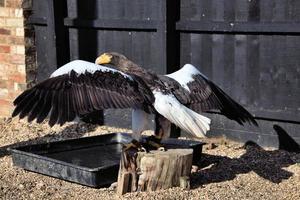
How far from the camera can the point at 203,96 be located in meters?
4.86

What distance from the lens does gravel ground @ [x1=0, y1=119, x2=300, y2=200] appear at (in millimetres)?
4648

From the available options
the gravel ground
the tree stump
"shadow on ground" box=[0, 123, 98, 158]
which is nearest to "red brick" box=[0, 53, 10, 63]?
"shadow on ground" box=[0, 123, 98, 158]

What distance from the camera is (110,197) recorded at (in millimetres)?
4574

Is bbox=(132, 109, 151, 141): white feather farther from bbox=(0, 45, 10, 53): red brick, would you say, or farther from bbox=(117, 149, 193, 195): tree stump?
bbox=(0, 45, 10, 53): red brick

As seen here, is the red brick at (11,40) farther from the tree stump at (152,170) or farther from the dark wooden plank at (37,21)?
the tree stump at (152,170)

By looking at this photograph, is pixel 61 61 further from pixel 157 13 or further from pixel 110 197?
pixel 110 197

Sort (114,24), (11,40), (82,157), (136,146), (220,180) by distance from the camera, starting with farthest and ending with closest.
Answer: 1. (11,40)
2. (114,24)
3. (82,157)
4. (220,180)
5. (136,146)

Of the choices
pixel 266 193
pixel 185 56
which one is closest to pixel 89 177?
→ pixel 266 193

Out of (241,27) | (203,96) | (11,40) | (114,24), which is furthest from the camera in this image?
(11,40)

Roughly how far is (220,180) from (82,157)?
124 cm

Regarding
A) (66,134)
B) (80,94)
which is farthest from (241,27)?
(66,134)

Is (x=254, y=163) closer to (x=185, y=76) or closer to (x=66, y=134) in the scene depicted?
(x=185, y=76)

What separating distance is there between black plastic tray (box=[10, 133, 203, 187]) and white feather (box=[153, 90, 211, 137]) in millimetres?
690

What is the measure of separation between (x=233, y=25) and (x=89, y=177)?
2.12 meters
